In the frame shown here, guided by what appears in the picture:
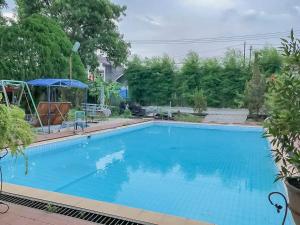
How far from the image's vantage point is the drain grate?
367cm

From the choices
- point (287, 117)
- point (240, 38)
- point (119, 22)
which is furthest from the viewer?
point (240, 38)

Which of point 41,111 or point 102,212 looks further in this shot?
point 41,111

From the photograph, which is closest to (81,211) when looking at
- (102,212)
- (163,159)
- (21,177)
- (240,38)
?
(102,212)

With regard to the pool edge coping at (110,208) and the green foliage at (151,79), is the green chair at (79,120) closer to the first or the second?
the pool edge coping at (110,208)

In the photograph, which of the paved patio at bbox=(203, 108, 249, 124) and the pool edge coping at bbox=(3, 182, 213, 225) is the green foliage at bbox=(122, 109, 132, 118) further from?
the pool edge coping at bbox=(3, 182, 213, 225)

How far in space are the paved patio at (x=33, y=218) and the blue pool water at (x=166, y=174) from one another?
5.79ft

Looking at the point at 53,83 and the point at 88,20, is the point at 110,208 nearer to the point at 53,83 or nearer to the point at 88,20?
the point at 53,83

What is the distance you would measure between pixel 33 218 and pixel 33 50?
11984 mm

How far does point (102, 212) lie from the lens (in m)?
3.88

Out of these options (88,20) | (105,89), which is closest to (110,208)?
(105,89)

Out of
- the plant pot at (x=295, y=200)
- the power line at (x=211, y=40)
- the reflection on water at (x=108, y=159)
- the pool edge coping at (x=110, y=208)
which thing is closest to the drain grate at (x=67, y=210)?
the pool edge coping at (x=110, y=208)

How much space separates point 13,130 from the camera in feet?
10.7

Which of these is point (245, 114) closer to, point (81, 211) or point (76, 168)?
point (76, 168)

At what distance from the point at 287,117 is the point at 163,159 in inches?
261
